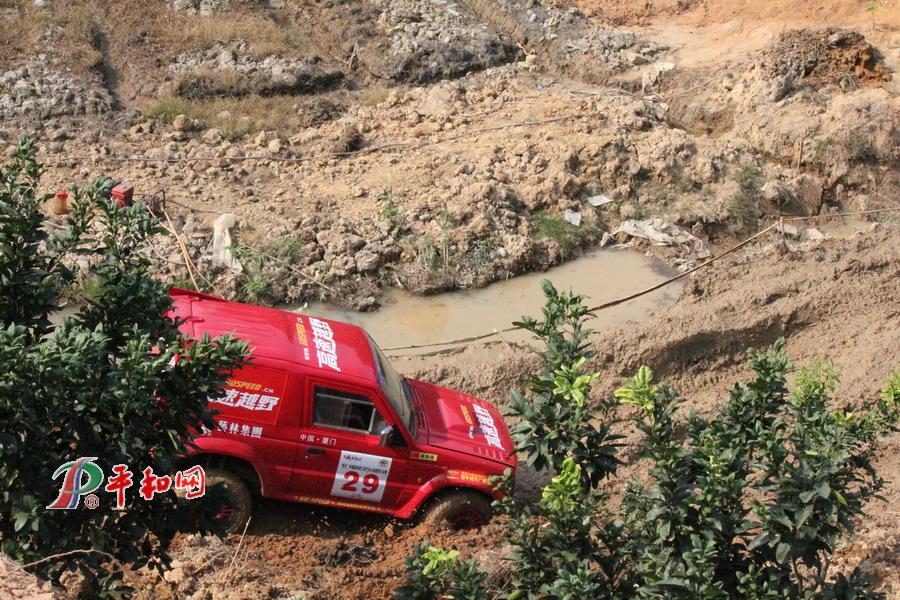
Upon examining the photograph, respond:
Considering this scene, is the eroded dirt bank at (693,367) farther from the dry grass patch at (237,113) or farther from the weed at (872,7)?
the weed at (872,7)

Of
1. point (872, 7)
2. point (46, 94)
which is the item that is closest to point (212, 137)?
point (46, 94)

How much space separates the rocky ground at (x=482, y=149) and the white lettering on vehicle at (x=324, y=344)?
1.39m

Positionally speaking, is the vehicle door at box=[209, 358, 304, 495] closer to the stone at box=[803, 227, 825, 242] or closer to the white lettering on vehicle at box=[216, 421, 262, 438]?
the white lettering on vehicle at box=[216, 421, 262, 438]

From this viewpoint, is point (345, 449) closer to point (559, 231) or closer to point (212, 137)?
point (559, 231)

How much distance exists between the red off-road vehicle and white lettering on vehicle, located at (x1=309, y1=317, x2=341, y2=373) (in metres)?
Result: 0.01

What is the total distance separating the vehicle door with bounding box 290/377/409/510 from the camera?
7.56 meters

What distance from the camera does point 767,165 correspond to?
15.6m

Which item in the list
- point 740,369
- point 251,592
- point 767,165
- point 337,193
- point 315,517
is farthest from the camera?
point 767,165

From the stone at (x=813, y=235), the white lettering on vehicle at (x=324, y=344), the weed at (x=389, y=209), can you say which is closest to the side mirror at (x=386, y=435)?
the white lettering on vehicle at (x=324, y=344)

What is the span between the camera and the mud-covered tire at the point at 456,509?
7.96 metres

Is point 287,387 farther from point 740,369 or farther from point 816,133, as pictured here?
point 816,133

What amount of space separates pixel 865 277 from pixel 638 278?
288 cm

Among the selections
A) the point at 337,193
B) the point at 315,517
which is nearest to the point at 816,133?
the point at 337,193

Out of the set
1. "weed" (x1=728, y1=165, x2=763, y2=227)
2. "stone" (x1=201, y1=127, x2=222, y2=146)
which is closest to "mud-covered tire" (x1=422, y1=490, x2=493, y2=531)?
"stone" (x1=201, y1=127, x2=222, y2=146)
